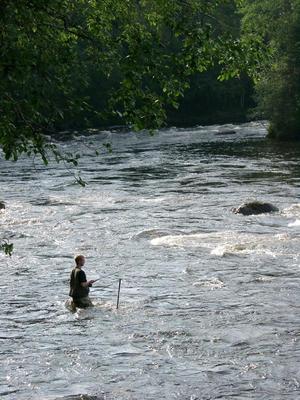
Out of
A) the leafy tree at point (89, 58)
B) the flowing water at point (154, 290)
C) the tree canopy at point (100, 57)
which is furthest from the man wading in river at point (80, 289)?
the leafy tree at point (89, 58)

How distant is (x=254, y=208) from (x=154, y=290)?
401 inches

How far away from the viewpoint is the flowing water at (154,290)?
13328 mm

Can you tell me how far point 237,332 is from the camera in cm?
1553

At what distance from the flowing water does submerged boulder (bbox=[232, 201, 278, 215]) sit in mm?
439

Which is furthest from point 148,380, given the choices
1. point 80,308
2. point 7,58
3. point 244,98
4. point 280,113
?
point 244,98

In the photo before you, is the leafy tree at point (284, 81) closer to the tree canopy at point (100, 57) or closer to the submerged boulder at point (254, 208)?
the submerged boulder at point (254, 208)

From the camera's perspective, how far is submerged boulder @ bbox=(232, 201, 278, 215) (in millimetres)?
28153

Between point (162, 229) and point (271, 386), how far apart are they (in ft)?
43.9

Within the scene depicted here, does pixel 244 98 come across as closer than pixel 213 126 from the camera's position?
No

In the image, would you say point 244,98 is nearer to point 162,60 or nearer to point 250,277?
point 250,277

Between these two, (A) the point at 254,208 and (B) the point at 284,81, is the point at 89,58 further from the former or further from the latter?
(B) the point at 284,81

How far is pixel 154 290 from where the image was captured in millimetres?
19047

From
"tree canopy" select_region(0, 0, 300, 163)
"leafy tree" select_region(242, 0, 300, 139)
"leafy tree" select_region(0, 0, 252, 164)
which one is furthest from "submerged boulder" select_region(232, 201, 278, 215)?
"leafy tree" select_region(242, 0, 300, 139)

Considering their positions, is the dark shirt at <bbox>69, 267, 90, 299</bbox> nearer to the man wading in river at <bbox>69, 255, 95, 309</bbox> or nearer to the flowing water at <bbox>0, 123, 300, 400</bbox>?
the man wading in river at <bbox>69, 255, 95, 309</bbox>
